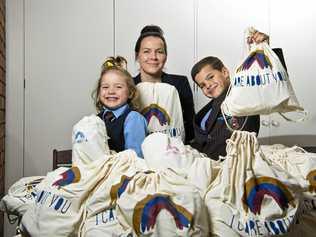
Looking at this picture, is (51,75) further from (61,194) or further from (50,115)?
(61,194)

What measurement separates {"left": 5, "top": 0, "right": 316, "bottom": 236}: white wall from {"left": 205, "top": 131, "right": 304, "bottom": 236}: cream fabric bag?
4.95ft

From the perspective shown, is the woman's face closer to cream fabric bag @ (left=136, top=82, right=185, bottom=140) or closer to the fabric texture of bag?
cream fabric bag @ (left=136, top=82, right=185, bottom=140)

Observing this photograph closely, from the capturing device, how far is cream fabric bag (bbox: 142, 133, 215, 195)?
3.64 feet

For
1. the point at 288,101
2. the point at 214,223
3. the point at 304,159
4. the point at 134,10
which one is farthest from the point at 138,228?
the point at 134,10

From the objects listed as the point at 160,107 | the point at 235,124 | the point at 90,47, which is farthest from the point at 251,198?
the point at 90,47

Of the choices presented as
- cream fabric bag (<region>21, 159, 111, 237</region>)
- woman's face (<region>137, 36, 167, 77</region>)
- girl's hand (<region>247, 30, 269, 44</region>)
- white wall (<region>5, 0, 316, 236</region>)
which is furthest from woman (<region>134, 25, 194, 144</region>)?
cream fabric bag (<region>21, 159, 111, 237</region>)

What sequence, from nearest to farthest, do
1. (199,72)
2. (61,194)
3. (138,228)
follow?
(138,228), (61,194), (199,72)

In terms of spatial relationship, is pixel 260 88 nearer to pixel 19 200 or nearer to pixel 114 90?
pixel 114 90

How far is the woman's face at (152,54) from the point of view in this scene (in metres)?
2.01

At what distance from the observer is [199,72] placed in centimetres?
184

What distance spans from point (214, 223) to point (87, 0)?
189 centimetres

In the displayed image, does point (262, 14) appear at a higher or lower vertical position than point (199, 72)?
higher

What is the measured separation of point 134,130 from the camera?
1641 mm

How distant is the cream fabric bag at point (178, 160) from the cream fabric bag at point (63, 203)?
0.14 metres
